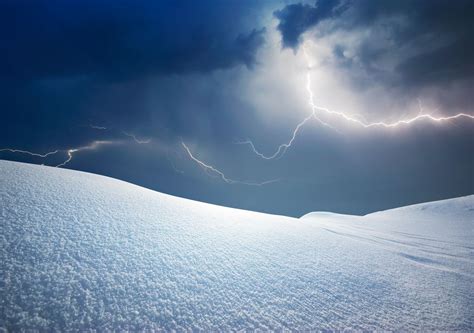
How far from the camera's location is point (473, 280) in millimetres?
1589

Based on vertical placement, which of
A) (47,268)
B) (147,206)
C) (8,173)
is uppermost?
(8,173)

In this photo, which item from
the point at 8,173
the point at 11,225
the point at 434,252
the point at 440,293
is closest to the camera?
the point at 11,225

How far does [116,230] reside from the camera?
1.18 m

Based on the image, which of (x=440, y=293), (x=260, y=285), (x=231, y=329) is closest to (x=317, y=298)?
(x=260, y=285)

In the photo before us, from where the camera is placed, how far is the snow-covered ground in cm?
73

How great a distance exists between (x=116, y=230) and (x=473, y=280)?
257 centimetres

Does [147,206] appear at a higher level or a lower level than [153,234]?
higher

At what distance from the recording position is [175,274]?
98cm

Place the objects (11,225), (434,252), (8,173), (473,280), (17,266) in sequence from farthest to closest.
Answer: (434,252) → (473,280) → (8,173) → (11,225) → (17,266)

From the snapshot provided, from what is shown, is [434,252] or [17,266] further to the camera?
[434,252]

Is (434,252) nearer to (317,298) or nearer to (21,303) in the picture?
(317,298)

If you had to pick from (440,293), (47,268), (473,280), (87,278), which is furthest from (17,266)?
(473,280)

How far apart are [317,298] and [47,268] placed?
118 cm

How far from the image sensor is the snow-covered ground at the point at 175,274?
730 millimetres
